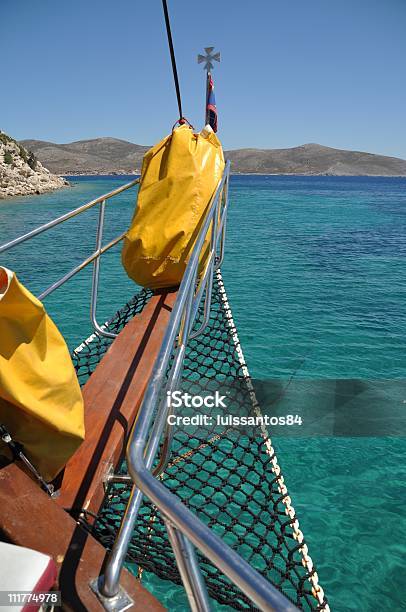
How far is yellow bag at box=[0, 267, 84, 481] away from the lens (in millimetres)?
1413

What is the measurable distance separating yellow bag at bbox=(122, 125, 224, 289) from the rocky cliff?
3754cm

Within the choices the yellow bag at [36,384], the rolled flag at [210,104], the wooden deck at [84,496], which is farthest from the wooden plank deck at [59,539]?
the rolled flag at [210,104]

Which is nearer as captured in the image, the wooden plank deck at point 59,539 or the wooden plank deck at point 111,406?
the wooden plank deck at point 59,539

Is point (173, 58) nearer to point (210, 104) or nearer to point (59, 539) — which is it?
point (210, 104)

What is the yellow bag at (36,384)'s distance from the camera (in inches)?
55.6

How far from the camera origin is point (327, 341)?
6996 millimetres

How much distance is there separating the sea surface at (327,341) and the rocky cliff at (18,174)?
23.7 metres

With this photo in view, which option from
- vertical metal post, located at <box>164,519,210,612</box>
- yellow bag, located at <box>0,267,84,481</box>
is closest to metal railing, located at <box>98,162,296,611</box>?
vertical metal post, located at <box>164,519,210,612</box>

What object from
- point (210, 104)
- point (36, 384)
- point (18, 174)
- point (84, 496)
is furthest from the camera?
point (18, 174)

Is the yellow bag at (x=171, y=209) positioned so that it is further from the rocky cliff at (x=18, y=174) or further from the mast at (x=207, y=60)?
the rocky cliff at (x=18, y=174)

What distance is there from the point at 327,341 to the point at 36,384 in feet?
20.0

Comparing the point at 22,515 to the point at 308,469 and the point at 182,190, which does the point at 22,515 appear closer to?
the point at 182,190

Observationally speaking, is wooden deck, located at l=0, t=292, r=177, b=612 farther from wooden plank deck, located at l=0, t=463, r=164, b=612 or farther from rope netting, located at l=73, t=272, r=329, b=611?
Answer: rope netting, located at l=73, t=272, r=329, b=611

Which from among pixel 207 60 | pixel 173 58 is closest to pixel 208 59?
pixel 207 60
